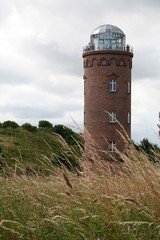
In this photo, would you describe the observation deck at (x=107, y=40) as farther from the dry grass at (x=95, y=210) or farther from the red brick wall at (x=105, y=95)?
the dry grass at (x=95, y=210)

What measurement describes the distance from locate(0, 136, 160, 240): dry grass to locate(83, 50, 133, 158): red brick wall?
27953mm

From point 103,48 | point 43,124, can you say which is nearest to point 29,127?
point 43,124

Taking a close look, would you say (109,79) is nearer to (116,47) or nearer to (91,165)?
(116,47)

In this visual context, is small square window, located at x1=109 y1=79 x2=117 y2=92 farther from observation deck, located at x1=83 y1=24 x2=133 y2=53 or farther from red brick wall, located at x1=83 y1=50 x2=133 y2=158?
observation deck, located at x1=83 y1=24 x2=133 y2=53

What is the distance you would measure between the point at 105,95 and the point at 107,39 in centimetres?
438

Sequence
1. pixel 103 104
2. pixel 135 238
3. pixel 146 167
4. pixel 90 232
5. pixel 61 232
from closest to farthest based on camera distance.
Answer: pixel 135 238
pixel 90 232
pixel 61 232
pixel 146 167
pixel 103 104

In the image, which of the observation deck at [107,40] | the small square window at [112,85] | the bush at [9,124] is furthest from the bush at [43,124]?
the small square window at [112,85]

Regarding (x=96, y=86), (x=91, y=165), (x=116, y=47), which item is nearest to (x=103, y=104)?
(x=96, y=86)

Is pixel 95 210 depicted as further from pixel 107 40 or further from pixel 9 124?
pixel 9 124

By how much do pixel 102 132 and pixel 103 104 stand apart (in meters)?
1.93

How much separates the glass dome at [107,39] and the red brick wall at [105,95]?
0.72 m

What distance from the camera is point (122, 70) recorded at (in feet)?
→ 112

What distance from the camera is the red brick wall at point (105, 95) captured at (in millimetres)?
32781

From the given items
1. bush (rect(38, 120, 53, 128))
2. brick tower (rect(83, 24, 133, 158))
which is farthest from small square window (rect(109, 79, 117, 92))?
bush (rect(38, 120, 53, 128))
